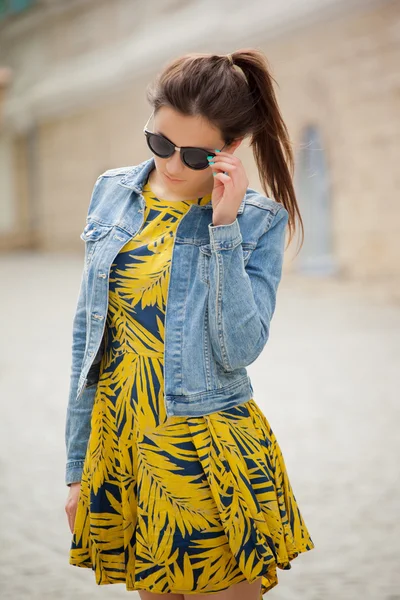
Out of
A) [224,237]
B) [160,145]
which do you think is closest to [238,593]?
[224,237]

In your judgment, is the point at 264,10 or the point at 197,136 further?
the point at 264,10

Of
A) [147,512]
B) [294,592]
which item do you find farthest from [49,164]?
[147,512]

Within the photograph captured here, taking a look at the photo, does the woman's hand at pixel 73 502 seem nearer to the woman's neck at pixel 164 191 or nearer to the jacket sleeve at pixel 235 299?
the jacket sleeve at pixel 235 299

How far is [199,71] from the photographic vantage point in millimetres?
1858

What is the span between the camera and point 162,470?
1.93m

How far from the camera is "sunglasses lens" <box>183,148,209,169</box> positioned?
1849 mm

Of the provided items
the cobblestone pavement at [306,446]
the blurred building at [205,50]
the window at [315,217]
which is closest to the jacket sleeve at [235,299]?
the cobblestone pavement at [306,446]

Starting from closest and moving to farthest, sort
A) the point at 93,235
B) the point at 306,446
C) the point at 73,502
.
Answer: the point at 93,235 → the point at 73,502 → the point at 306,446

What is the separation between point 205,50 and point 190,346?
13.0m

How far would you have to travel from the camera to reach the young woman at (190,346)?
186 centimetres

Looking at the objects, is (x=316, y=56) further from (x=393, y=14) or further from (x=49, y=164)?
(x=49, y=164)

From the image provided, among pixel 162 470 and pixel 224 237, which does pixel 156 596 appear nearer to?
pixel 162 470

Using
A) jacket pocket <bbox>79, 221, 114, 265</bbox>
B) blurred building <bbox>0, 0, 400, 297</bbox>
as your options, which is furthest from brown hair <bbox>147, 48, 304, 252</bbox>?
blurred building <bbox>0, 0, 400, 297</bbox>

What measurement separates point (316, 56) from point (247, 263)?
36.1ft
